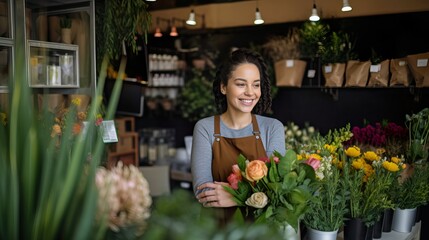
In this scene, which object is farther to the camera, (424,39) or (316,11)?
(316,11)

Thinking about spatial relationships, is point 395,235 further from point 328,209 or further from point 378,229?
point 328,209

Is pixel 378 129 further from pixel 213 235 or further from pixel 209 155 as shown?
pixel 213 235

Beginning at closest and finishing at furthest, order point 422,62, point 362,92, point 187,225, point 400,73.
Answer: point 187,225
point 422,62
point 400,73
point 362,92

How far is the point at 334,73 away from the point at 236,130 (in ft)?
9.67

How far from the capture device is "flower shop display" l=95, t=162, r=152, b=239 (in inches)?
24.4

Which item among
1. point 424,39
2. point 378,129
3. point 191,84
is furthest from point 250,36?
point 378,129

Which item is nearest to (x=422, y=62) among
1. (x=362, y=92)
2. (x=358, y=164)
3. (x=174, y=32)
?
(x=362, y=92)

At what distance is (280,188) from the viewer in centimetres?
143

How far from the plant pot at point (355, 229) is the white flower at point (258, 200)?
507 mm

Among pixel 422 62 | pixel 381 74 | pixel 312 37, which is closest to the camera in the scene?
pixel 422 62

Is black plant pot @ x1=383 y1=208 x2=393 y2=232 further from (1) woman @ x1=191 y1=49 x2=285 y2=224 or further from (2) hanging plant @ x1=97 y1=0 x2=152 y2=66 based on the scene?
(2) hanging plant @ x1=97 y1=0 x2=152 y2=66

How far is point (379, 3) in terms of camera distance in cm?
495

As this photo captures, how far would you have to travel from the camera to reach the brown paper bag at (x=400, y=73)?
427 centimetres

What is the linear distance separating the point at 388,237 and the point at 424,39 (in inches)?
124
